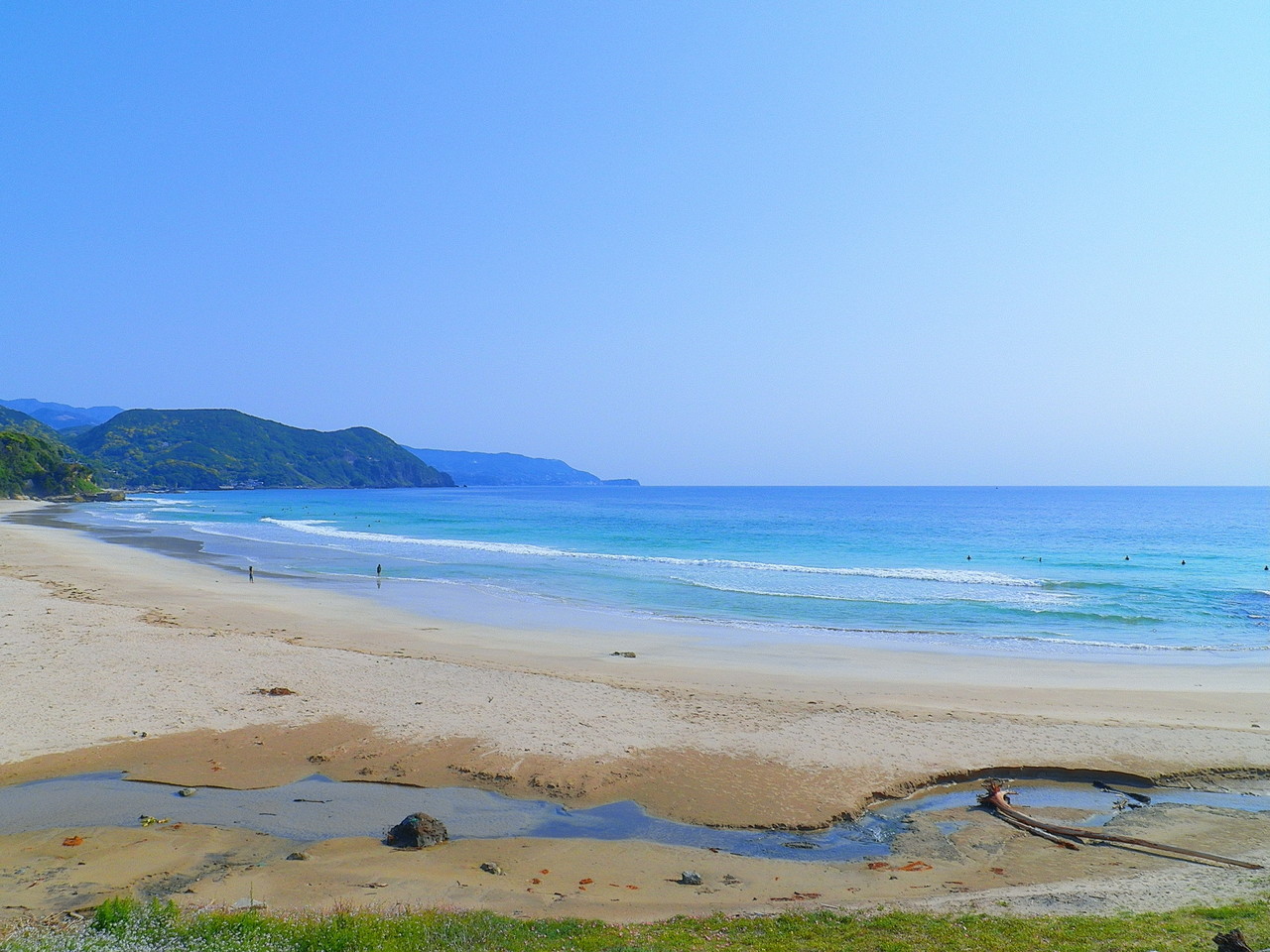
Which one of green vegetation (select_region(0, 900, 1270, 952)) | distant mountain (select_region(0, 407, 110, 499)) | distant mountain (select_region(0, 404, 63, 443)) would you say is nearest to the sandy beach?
green vegetation (select_region(0, 900, 1270, 952))

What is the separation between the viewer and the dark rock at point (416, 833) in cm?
885

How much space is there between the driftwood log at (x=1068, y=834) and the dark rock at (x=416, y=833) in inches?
296

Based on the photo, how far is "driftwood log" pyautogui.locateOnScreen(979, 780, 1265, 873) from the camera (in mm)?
9047

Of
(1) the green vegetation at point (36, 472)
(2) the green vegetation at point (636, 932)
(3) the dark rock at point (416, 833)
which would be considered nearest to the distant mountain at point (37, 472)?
(1) the green vegetation at point (36, 472)

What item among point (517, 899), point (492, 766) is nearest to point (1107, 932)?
point (517, 899)

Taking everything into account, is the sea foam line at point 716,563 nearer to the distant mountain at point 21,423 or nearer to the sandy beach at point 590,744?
the sandy beach at point 590,744

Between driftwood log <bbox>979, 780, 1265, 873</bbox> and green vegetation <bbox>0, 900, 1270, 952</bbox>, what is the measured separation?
74.0 inches

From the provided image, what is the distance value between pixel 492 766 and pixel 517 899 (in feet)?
13.4

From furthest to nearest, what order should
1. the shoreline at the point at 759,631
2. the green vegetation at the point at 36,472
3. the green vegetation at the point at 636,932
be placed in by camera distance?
the green vegetation at the point at 36,472 < the shoreline at the point at 759,631 < the green vegetation at the point at 636,932

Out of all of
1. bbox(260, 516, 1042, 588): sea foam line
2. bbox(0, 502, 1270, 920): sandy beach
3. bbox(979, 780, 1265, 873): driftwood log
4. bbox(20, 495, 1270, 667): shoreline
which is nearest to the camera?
bbox(0, 502, 1270, 920): sandy beach

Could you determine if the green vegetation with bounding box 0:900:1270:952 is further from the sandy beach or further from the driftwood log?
the driftwood log

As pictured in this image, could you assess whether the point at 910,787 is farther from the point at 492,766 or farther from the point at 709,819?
the point at 492,766

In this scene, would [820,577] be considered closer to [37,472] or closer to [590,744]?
[590,744]

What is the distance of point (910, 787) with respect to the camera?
11.4 meters
